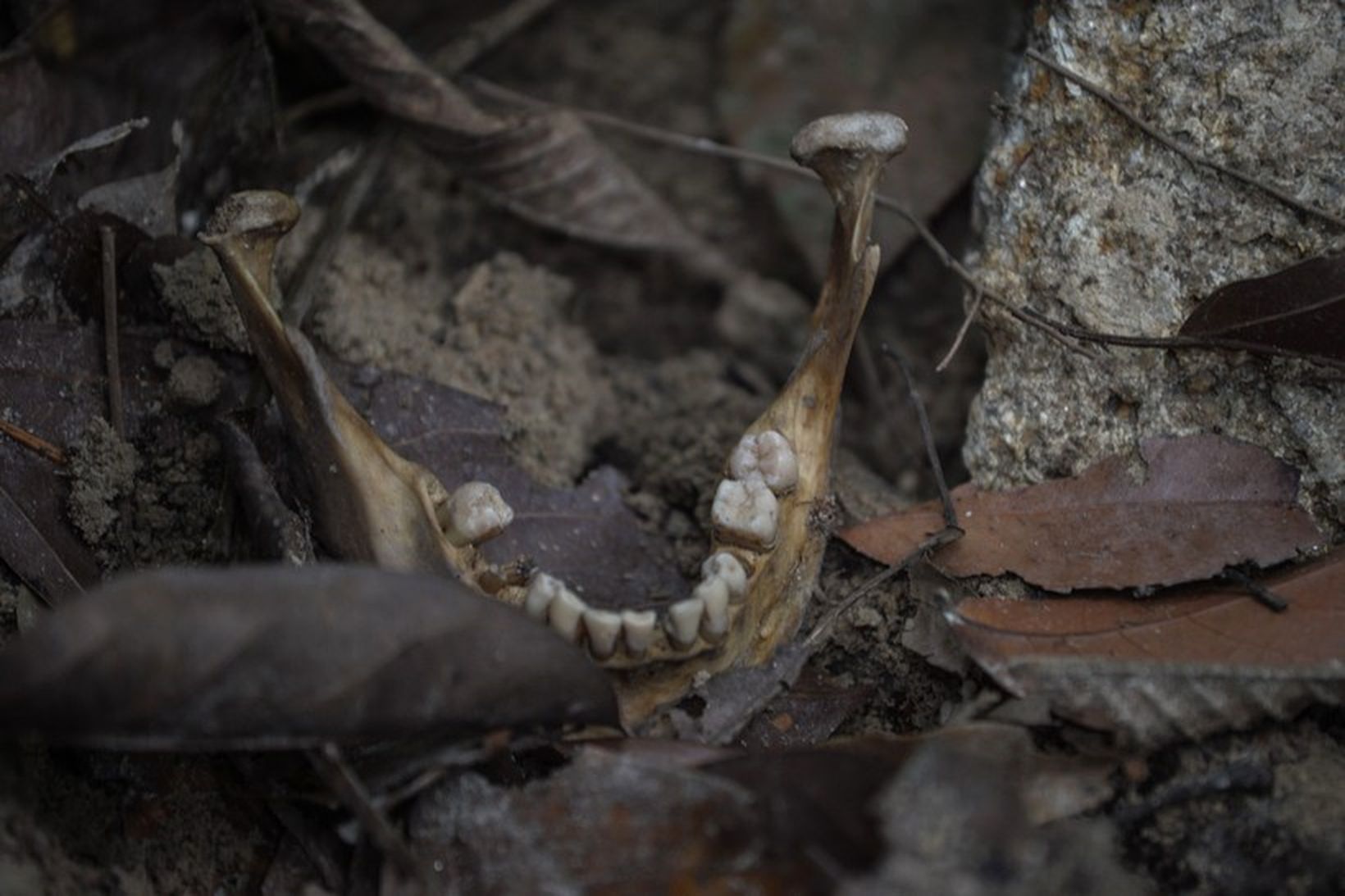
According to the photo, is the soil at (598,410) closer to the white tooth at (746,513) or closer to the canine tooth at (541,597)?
the white tooth at (746,513)

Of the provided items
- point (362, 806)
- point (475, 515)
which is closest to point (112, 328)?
point (475, 515)

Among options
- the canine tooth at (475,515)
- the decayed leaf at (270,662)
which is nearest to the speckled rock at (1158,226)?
the canine tooth at (475,515)

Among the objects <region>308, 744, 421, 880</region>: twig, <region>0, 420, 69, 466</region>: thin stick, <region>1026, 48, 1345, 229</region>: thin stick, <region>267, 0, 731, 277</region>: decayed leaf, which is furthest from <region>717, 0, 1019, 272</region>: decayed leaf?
<region>308, 744, 421, 880</region>: twig

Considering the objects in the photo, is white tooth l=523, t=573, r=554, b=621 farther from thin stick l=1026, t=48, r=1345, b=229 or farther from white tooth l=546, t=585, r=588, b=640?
thin stick l=1026, t=48, r=1345, b=229

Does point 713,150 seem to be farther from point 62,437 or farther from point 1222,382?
point 62,437

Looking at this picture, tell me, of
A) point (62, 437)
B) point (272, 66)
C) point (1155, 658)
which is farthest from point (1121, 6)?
point (62, 437)
